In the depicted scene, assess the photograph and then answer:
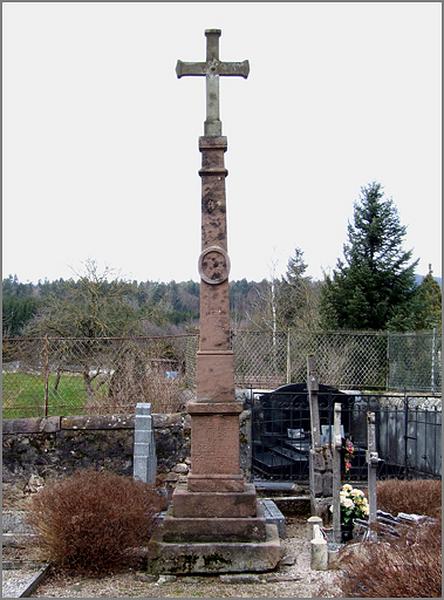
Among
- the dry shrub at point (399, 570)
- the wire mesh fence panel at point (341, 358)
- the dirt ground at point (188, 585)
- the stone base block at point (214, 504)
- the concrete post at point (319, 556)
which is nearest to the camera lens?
the dry shrub at point (399, 570)

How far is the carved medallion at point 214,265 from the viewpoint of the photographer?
7535 millimetres

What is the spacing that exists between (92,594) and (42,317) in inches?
503

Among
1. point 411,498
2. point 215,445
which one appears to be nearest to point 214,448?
point 215,445

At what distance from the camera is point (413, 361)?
15.9 meters

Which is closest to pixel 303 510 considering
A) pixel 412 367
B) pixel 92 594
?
pixel 92 594

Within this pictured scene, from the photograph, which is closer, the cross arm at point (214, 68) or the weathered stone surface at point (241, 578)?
the weathered stone surface at point (241, 578)

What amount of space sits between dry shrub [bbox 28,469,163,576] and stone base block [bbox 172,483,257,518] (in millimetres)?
405

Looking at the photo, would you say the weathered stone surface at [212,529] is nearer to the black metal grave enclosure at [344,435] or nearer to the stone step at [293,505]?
the stone step at [293,505]

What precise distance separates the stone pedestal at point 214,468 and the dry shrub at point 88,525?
30 centimetres

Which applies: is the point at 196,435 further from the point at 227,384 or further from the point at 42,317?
the point at 42,317

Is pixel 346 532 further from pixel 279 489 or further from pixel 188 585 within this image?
pixel 279 489

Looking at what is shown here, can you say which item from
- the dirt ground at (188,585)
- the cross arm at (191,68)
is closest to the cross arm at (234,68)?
the cross arm at (191,68)

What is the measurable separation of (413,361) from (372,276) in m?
4.53

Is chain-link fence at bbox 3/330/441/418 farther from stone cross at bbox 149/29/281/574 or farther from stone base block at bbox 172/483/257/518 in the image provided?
stone base block at bbox 172/483/257/518
